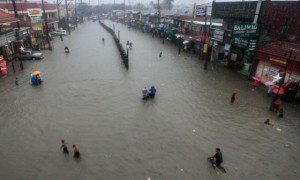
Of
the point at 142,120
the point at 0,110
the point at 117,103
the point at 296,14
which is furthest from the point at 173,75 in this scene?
the point at 0,110

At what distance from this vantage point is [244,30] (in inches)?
910

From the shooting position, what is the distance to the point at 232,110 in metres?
18.1

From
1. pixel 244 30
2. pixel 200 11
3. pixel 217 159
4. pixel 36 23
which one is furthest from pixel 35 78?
pixel 36 23

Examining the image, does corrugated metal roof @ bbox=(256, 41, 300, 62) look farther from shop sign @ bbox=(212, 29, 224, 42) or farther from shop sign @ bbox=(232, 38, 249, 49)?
shop sign @ bbox=(212, 29, 224, 42)

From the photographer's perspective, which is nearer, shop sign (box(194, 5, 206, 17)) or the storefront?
the storefront

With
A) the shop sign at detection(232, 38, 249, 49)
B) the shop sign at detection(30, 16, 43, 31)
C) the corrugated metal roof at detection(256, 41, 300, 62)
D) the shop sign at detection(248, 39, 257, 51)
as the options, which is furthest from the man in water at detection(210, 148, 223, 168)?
the shop sign at detection(30, 16, 43, 31)

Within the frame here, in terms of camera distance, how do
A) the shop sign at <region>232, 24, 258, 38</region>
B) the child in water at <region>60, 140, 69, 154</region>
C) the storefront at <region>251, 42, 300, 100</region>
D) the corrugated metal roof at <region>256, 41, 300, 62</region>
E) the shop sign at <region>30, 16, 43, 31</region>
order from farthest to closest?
1. the shop sign at <region>30, 16, 43, 31</region>
2. the shop sign at <region>232, 24, 258, 38</region>
3. the corrugated metal roof at <region>256, 41, 300, 62</region>
4. the storefront at <region>251, 42, 300, 100</region>
5. the child in water at <region>60, 140, 69, 154</region>

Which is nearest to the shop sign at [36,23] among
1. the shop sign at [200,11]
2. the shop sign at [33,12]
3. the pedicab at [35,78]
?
the shop sign at [33,12]

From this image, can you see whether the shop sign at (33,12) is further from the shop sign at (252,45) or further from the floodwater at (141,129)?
the shop sign at (252,45)

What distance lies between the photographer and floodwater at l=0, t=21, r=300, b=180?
11.8m

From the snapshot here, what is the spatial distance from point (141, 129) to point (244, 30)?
15.7m

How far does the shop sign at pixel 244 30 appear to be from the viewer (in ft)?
75.4

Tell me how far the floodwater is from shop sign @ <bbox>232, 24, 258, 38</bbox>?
202 inches

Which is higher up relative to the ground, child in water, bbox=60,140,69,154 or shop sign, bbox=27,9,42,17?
shop sign, bbox=27,9,42,17
